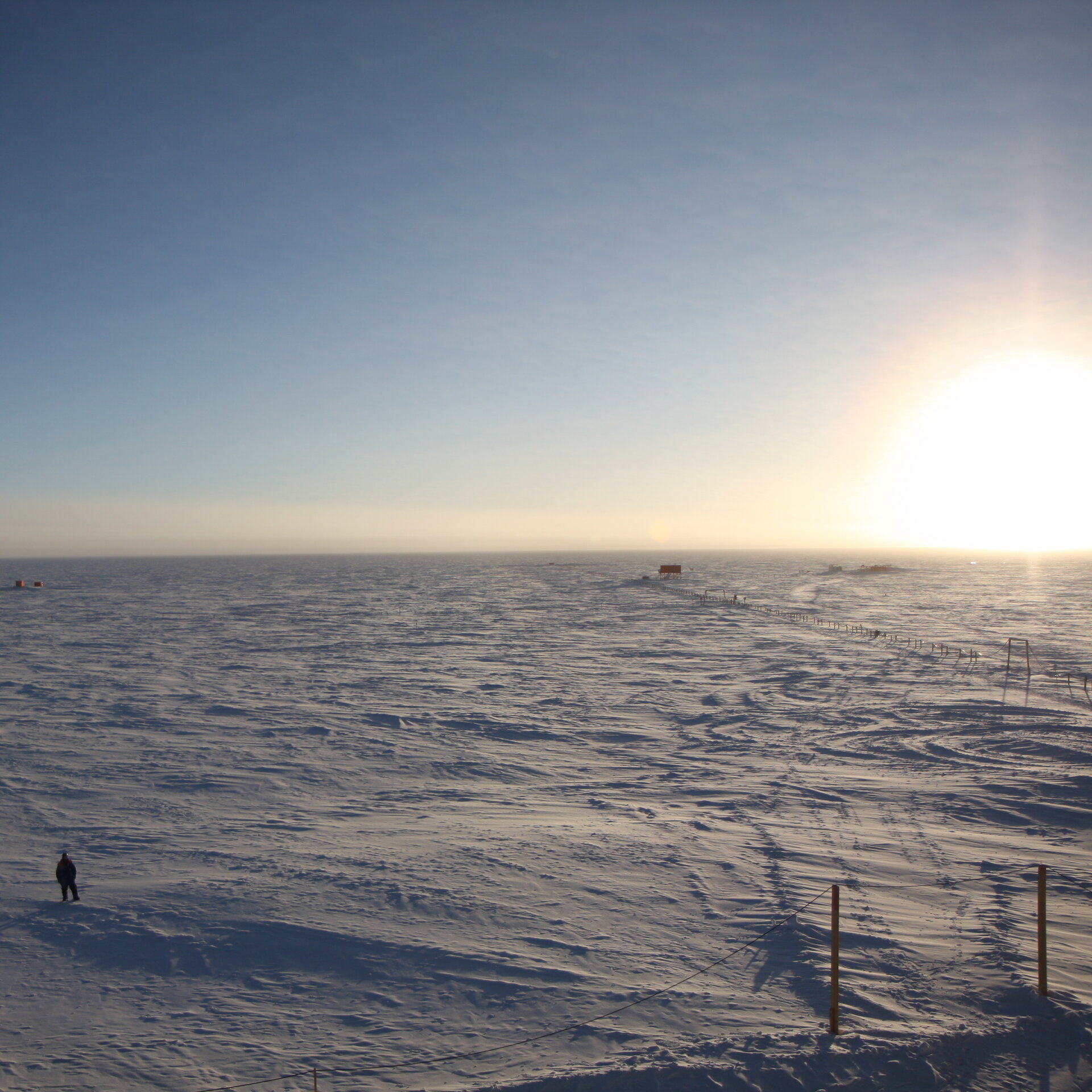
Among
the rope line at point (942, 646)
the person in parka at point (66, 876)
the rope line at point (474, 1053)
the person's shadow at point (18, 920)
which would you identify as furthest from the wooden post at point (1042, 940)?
the rope line at point (942, 646)

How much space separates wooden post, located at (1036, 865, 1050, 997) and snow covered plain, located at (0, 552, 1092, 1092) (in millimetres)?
239

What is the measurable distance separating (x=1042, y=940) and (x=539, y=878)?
27.3 feet

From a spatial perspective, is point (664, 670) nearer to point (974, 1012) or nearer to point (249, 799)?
point (249, 799)

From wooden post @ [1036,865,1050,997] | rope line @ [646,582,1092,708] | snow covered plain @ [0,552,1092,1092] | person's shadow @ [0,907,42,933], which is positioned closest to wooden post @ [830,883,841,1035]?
snow covered plain @ [0,552,1092,1092]

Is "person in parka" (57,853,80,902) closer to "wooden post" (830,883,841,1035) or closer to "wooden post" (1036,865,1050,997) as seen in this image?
"wooden post" (830,883,841,1035)

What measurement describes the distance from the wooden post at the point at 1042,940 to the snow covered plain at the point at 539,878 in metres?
0.24

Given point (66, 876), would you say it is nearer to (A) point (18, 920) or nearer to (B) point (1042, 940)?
(A) point (18, 920)

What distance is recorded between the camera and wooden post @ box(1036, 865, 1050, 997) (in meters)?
9.67

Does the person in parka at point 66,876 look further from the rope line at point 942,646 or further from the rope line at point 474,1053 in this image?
the rope line at point 942,646

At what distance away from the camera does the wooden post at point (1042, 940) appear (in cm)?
967

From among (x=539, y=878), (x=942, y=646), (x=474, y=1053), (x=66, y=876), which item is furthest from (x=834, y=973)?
(x=942, y=646)

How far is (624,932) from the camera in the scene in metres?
11.8

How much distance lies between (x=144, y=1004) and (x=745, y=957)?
921 cm

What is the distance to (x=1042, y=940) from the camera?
992cm
